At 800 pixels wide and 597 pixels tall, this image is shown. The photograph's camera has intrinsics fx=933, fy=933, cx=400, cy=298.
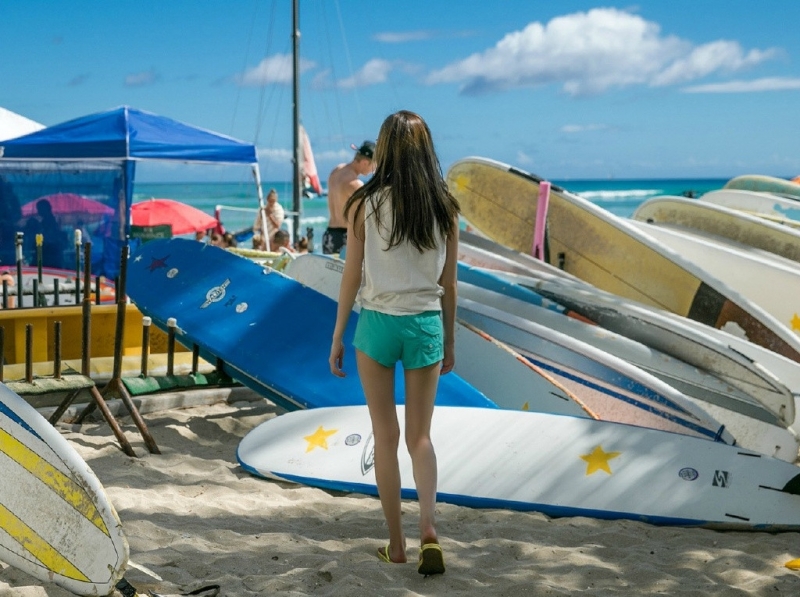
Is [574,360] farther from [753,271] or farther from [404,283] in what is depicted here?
[404,283]

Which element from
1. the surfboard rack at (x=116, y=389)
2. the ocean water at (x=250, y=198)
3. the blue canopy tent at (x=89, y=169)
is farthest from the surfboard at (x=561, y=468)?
the ocean water at (x=250, y=198)

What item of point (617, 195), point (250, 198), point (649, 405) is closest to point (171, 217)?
point (649, 405)

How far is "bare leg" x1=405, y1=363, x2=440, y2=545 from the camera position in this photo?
2873 millimetres

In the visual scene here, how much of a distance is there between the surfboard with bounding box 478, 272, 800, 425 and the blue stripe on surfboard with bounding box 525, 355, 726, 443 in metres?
0.52

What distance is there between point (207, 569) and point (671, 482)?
6.18 ft

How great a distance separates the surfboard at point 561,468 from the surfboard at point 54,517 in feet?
4.86

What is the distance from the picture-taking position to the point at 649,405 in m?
4.79

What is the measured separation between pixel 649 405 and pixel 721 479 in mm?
1067

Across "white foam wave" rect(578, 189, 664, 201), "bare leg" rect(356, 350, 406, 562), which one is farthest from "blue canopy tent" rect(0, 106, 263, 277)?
"white foam wave" rect(578, 189, 664, 201)

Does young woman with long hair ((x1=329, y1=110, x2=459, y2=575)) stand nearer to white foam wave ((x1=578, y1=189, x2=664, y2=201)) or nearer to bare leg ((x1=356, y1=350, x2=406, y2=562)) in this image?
bare leg ((x1=356, y1=350, x2=406, y2=562))

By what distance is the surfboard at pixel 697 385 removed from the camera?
5.02m

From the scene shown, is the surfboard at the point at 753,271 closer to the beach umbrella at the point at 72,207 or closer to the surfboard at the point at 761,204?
the surfboard at the point at 761,204

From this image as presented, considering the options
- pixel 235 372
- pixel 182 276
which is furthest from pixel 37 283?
pixel 235 372

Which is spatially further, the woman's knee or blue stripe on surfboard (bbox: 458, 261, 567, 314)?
blue stripe on surfboard (bbox: 458, 261, 567, 314)
